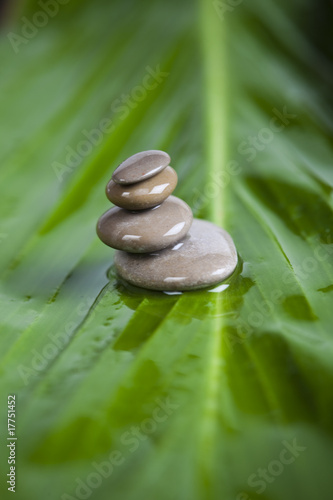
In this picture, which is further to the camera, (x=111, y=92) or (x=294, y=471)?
(x=111, y=92)

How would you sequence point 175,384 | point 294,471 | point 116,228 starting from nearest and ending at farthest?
point 294,471 < point 175,384 < point 116,228

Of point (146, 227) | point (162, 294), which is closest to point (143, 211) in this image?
point (146, 227)

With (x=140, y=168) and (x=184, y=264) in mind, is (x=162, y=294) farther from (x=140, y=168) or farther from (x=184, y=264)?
(x=140, y=168)

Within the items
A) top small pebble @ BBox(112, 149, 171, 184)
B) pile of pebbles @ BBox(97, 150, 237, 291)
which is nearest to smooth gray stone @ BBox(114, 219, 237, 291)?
pile of pebbles @ BBox(97, 150, 237, 291)

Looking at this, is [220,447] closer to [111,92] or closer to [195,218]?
[195,218]

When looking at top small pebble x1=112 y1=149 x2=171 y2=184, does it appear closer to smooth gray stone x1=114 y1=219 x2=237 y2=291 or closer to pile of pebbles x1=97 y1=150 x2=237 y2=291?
pile of pebbles x1=97 y1=150 x2=237 y2=291

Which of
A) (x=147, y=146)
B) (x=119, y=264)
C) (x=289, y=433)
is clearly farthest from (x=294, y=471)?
(x=147, y=146)

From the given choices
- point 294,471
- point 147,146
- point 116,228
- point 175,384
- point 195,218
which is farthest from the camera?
point 147,146
